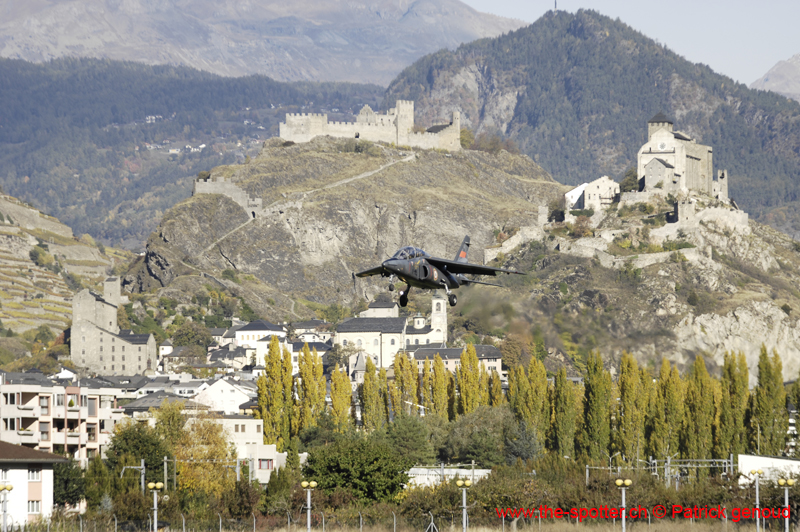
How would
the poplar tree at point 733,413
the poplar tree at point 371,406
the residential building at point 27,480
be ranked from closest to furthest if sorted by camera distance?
the residential building at point 27,480
the poplar tree at point 733,413
the poplar tree at point 371,406

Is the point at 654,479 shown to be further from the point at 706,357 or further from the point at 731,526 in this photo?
the point at 706,357

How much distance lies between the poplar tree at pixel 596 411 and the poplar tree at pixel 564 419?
86.7 inches

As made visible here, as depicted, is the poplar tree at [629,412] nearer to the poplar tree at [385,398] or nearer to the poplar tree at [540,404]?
the poplar tree at [540,404]

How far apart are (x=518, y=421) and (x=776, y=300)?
6440 cm

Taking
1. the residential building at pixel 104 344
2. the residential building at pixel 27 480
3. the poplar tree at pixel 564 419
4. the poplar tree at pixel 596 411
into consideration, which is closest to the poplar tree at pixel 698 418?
the poplar tree at pixel 596 411

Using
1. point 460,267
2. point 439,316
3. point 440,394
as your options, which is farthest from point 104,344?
point 460,267

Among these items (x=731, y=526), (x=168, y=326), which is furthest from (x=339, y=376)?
A: (x=168, y=326)

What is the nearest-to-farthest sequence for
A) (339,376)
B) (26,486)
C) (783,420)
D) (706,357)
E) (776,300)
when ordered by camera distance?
(26,486), (783,420), (706,357), (339,376), (776,300)

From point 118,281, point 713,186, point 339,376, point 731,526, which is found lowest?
point 731,526

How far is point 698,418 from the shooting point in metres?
90.9

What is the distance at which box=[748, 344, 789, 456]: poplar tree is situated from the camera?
293 ft

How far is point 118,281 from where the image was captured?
196 metres

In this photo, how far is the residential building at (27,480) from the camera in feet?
239

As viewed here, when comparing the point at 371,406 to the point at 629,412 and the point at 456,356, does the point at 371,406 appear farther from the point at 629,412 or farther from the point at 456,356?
the point at 456,356
